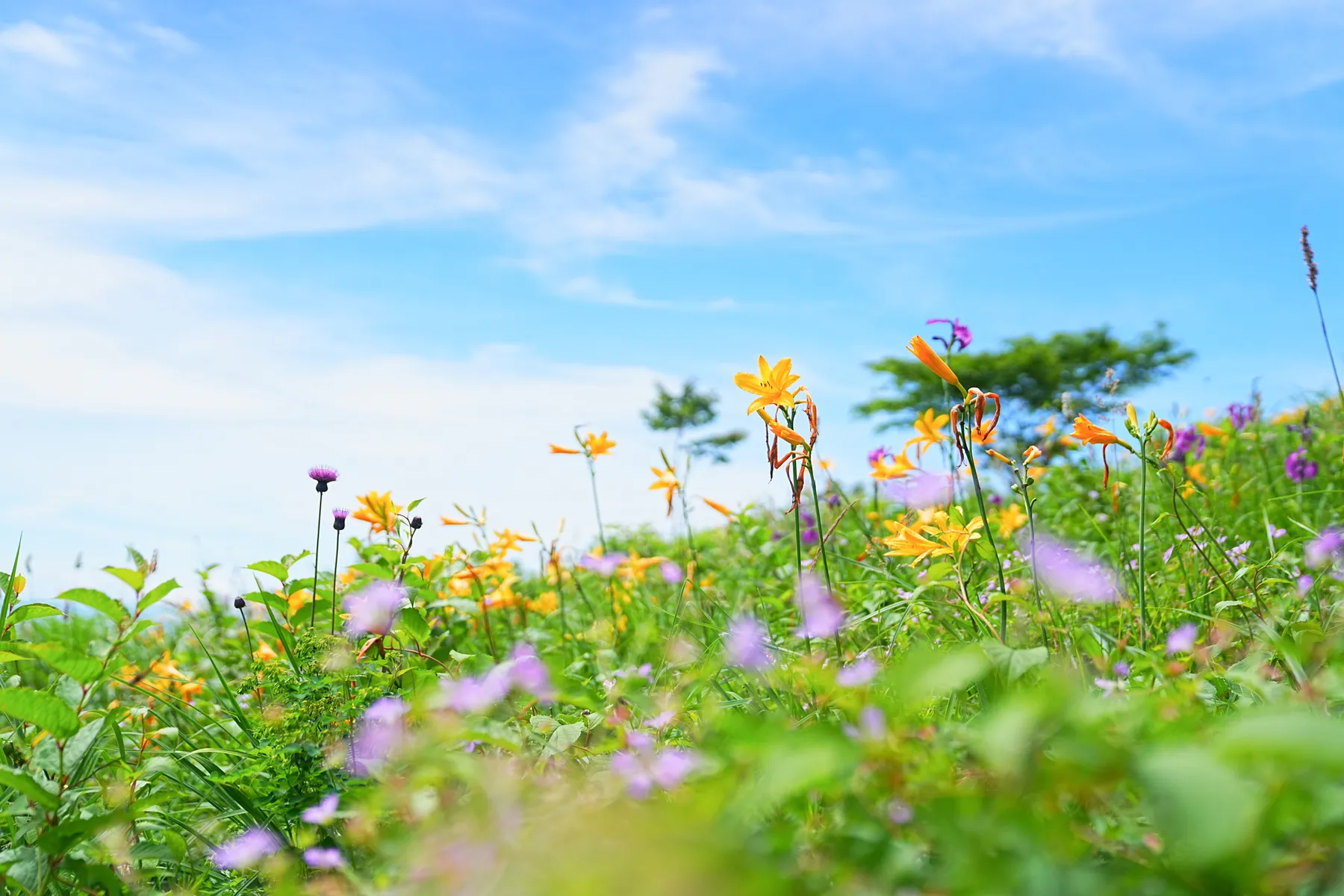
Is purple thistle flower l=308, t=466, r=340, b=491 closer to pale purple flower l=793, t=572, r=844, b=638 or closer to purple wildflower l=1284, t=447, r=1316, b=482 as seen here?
pale purple flower l=793, t=572, r=844, b=638

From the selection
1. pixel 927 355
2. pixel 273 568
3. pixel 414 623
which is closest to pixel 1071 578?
pixel 927 355

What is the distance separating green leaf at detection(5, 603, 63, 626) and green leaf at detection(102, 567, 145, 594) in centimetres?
33

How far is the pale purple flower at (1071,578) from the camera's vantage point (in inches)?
87.5

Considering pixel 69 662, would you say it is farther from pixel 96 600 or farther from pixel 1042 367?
pixel 1042 367

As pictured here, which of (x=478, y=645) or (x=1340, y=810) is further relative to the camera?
(x=478, y=645)

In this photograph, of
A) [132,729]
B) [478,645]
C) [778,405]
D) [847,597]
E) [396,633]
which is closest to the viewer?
[778,405]

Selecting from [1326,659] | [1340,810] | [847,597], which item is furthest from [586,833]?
[847,597]

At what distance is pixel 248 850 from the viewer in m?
1.39

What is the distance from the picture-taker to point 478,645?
3.80 m

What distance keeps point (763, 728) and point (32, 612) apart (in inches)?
74.9

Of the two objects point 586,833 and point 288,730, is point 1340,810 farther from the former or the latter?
point 288,730

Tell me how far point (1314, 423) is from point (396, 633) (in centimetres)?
686

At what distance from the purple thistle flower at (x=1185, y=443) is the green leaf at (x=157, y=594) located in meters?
4.61

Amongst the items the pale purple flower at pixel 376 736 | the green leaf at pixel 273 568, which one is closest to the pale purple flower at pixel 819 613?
the pale purple flower at pixel 376 736
